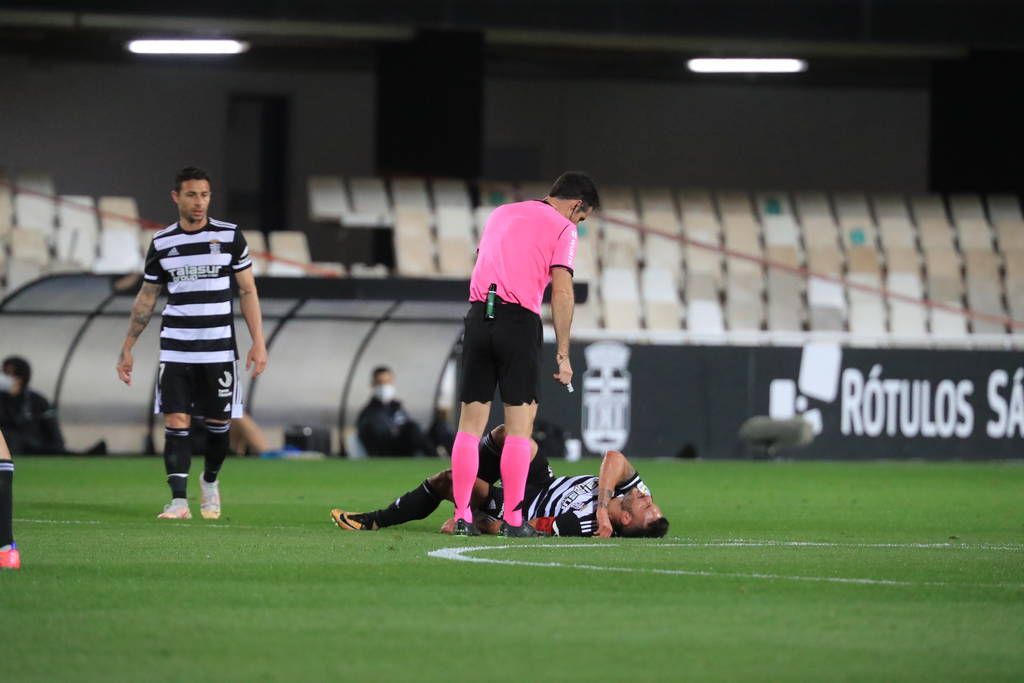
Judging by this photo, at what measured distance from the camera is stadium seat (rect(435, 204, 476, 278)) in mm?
25188

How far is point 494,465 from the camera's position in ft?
33.1

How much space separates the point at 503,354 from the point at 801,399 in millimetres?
13394

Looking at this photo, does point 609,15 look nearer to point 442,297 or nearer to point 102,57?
point 442,297

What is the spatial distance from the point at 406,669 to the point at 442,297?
51.6 ft

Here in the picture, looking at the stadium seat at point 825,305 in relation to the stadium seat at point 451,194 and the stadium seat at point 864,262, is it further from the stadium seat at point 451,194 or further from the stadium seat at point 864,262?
the stadium seat at point 451,194

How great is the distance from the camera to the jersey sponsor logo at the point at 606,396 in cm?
2186

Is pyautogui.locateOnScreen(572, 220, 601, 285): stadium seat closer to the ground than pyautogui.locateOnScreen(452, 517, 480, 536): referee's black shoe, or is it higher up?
higher up

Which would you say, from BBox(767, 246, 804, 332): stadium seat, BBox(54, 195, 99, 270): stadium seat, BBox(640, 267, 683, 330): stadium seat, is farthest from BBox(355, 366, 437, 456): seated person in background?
BBox(767, 246, 804, 332): stadium seat

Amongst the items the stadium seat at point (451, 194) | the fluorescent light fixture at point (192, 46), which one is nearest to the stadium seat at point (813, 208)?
the stadium seat at point (451, 194)

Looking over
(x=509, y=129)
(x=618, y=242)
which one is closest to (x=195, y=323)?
(x=618, y=242)

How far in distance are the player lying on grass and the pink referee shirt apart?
80 centimetres

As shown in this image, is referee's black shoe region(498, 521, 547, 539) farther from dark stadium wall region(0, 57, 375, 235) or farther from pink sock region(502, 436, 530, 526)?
dark stadium wall region(0, 57, 375, 235)

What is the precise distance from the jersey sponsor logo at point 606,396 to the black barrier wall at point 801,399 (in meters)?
0.01

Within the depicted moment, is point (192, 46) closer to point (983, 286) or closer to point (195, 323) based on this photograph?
point (983, 286)
